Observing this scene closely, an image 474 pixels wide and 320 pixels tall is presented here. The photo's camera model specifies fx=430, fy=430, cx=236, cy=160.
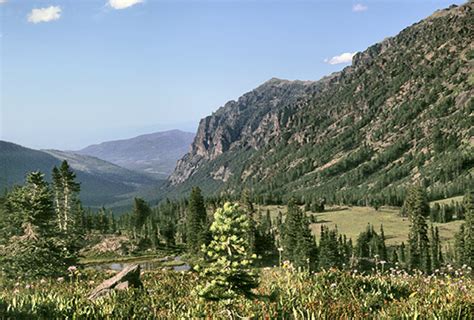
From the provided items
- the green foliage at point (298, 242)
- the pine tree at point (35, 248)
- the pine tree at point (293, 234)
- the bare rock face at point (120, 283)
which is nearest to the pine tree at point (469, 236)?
the green foliage at point (298, 242)

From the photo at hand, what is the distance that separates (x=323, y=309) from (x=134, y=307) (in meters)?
6.02

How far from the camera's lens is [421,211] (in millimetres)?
111000

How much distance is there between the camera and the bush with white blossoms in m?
10.9

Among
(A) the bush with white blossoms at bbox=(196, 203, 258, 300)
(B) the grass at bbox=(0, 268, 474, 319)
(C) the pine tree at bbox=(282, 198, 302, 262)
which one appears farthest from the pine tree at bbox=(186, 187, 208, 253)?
(A) the bush with white blossoms at bbox=(196, 203, 258, 300)

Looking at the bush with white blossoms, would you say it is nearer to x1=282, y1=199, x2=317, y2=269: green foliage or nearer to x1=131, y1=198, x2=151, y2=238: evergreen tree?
x1=282, y1=199, x2=317, y2=269: green foliage

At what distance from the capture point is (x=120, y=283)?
1966 cm

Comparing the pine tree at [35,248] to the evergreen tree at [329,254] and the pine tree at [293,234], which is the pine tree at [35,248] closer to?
the evergreen tree at [329,254]

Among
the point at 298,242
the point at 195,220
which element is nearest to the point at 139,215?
the point at 195,220

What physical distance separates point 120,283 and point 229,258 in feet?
34.5

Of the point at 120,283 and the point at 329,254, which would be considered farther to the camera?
the point at 329,254

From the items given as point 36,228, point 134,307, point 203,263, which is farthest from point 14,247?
point 203,263

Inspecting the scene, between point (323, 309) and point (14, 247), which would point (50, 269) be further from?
point (323, 309)

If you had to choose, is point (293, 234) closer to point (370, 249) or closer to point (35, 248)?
point (370, 249)

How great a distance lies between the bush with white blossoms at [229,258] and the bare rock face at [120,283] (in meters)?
8.72
